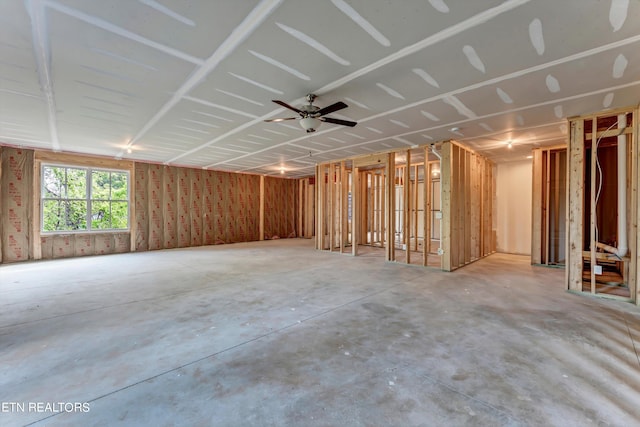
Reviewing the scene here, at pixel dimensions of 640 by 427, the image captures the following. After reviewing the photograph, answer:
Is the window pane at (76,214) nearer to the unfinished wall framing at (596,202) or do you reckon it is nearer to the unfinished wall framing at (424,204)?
the unfinished wall framing at (424,204)

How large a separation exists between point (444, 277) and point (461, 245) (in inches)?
54.9

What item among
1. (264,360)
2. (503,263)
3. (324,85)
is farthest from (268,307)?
(503,263)

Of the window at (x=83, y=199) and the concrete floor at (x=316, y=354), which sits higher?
the window at (x=83, y=199)

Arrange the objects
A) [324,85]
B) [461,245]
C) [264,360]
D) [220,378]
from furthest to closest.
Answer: [461,245] < [324,85] < [264,360] < [220,378]

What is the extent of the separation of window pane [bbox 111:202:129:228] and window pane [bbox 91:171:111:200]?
1.09 feet

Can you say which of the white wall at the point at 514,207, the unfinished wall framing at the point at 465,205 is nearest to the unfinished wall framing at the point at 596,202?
the unfinished wall framing at the point at 465,205

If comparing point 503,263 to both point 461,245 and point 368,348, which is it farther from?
point 368,348

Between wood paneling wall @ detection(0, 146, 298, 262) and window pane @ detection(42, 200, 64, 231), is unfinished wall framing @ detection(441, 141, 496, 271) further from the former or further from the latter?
window pane @ detection(42, 200, 64, 231)

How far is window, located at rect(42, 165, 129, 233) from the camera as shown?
6.80 meters

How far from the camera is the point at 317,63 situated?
2703 mm

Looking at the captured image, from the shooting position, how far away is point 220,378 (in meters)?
1.95

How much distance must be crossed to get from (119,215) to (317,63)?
7980 millimetres

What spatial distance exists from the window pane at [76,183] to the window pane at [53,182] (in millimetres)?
103

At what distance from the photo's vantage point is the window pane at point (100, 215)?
740cm
